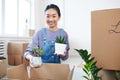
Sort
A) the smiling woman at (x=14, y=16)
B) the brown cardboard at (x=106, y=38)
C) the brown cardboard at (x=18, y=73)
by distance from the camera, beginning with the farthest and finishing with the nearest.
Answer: the smiling woman at (x=14, y=16)
the brown cardboard at (x=18, y=73)
the brown cardboard at (x=106, y=38)

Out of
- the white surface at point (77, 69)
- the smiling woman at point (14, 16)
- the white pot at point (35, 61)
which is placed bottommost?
the white surface at point (77, 69)

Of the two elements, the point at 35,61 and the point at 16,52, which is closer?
the point at 35,61

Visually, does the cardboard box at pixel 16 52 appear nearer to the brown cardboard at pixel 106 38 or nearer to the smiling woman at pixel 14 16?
the smiling woman at pixel 14 16

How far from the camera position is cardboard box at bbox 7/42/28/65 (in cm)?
347

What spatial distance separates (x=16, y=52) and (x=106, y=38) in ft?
9.51

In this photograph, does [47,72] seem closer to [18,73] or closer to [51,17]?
[18,73]

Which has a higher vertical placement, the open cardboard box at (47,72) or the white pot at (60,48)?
the white pot at (60,48)

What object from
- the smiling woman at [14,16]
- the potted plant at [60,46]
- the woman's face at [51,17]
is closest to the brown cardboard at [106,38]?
the potted plant at [60,46]

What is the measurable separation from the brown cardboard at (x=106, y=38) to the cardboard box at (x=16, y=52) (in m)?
2.70

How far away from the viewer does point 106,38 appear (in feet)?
2.90

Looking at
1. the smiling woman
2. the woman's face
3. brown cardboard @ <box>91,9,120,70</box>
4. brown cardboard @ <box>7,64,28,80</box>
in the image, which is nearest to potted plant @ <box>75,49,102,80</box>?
brown cardboard @ <box>91,9,120,70</box>

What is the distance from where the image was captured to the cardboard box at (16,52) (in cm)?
347

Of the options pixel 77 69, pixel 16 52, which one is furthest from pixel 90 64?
pixel 16 52

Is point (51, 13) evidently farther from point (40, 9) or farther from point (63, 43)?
point (40, 9)
